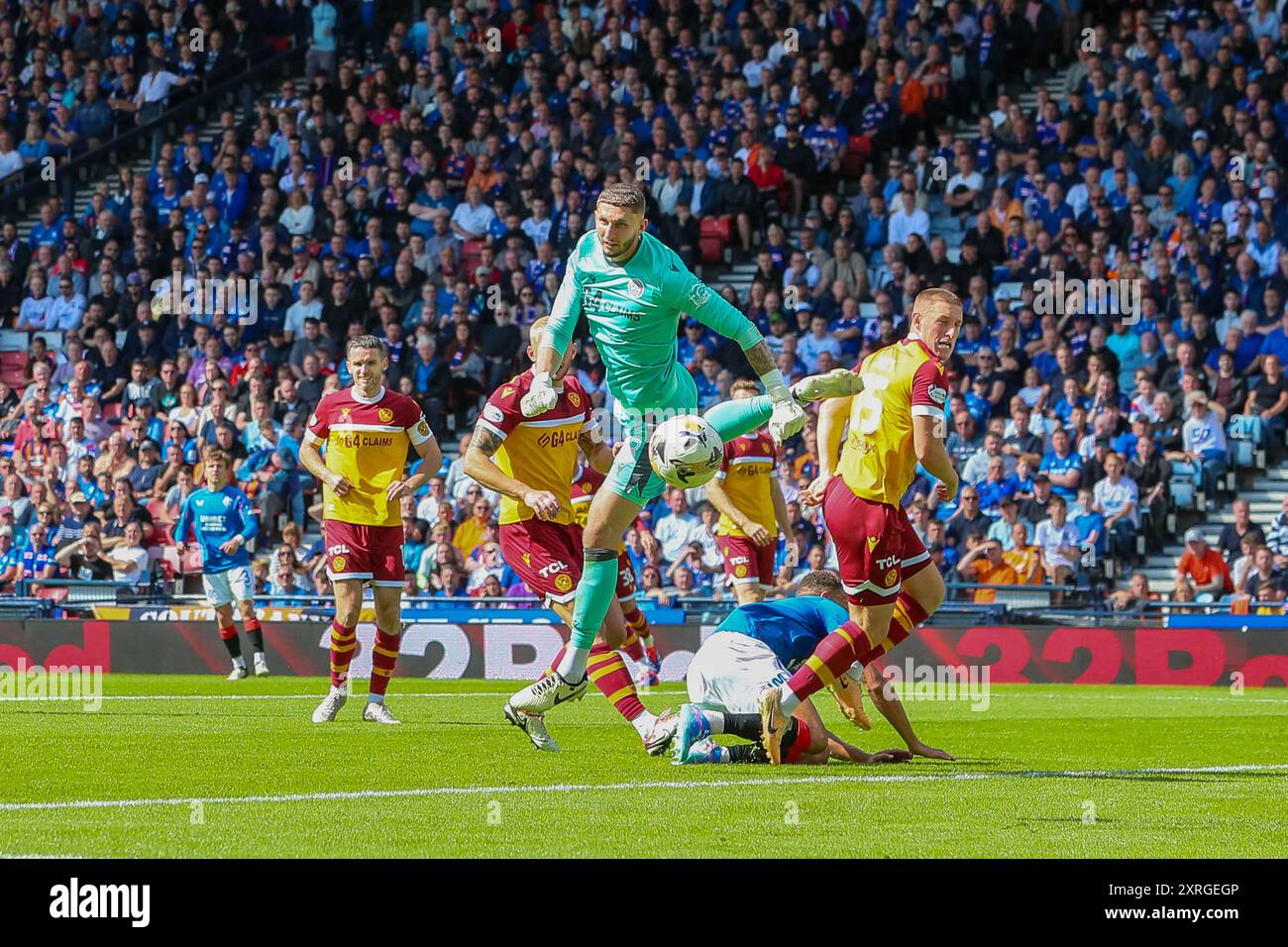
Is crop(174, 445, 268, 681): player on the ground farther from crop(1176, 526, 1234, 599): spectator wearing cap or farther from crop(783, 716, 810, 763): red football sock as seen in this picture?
crop(783, 716, 810, 763): red football sock

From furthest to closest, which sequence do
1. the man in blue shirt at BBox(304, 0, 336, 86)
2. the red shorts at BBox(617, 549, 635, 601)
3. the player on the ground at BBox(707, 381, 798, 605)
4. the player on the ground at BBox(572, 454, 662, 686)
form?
the man in blue shirt at BBox(304, 0, 336, 86) < the player on the ground at BBox(707, 381, 798, 605) < the player on the ground at BBox(572, 454, 662, 686) < the red shorts at BBox(617, 549, 635, 601)

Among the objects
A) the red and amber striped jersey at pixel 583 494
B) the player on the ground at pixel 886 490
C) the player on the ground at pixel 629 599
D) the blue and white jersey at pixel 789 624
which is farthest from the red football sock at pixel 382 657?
the player on the ground at pixel 886 490

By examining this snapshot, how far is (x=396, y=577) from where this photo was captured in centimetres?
1305

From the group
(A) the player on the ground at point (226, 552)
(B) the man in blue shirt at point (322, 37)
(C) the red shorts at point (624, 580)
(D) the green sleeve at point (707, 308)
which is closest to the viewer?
(D) the green sleeve at point (707, 308)

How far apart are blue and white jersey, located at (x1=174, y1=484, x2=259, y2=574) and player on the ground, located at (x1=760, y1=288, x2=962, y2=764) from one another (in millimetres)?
10992

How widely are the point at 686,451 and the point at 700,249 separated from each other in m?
17.8

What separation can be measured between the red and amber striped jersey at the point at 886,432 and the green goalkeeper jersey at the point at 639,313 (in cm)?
84

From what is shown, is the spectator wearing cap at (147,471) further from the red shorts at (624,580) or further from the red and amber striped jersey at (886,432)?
the red and amber striped jersey at (886,432)

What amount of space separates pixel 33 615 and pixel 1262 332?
1486 cm

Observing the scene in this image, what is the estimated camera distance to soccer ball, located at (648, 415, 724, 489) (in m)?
8.95

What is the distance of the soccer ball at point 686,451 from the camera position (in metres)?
8.95

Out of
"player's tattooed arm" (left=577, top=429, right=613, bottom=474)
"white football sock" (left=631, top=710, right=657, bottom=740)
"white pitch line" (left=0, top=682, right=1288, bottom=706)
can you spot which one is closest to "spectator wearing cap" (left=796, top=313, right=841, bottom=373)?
"white pitch line" (left=0, top=682, right=1288, bottom=706)

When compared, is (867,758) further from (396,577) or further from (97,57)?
(97,57)

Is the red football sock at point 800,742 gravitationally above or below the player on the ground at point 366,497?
below
